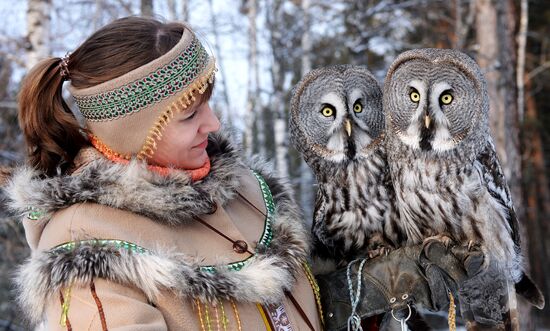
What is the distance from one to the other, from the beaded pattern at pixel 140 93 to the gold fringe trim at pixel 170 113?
0.06 feet

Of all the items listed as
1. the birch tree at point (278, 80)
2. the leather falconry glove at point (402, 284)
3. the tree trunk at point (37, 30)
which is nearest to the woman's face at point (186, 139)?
the leather falconry glove at point (402, 284)

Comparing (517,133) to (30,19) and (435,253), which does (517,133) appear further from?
(30,19)

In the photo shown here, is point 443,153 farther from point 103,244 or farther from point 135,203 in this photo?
point 103,244

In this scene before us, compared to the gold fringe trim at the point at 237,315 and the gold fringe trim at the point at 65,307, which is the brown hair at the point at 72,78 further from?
the gold fringe trim at the point at 237,315

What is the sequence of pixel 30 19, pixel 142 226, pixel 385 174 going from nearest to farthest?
pixel 142 226 < pixel 385 174 < pixel 30 19

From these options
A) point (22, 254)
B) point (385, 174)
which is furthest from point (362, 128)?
point (22, 254)

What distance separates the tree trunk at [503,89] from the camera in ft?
14.4

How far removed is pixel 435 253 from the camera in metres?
1.82

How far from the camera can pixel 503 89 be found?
4441 mm

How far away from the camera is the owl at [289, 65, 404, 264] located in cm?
212

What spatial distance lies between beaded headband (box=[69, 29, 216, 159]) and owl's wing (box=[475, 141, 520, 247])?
45.0 inches

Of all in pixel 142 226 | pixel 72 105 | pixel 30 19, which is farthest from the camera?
pixel 30 19

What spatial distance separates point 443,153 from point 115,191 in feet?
3.95

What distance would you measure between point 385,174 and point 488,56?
2.85 metres
